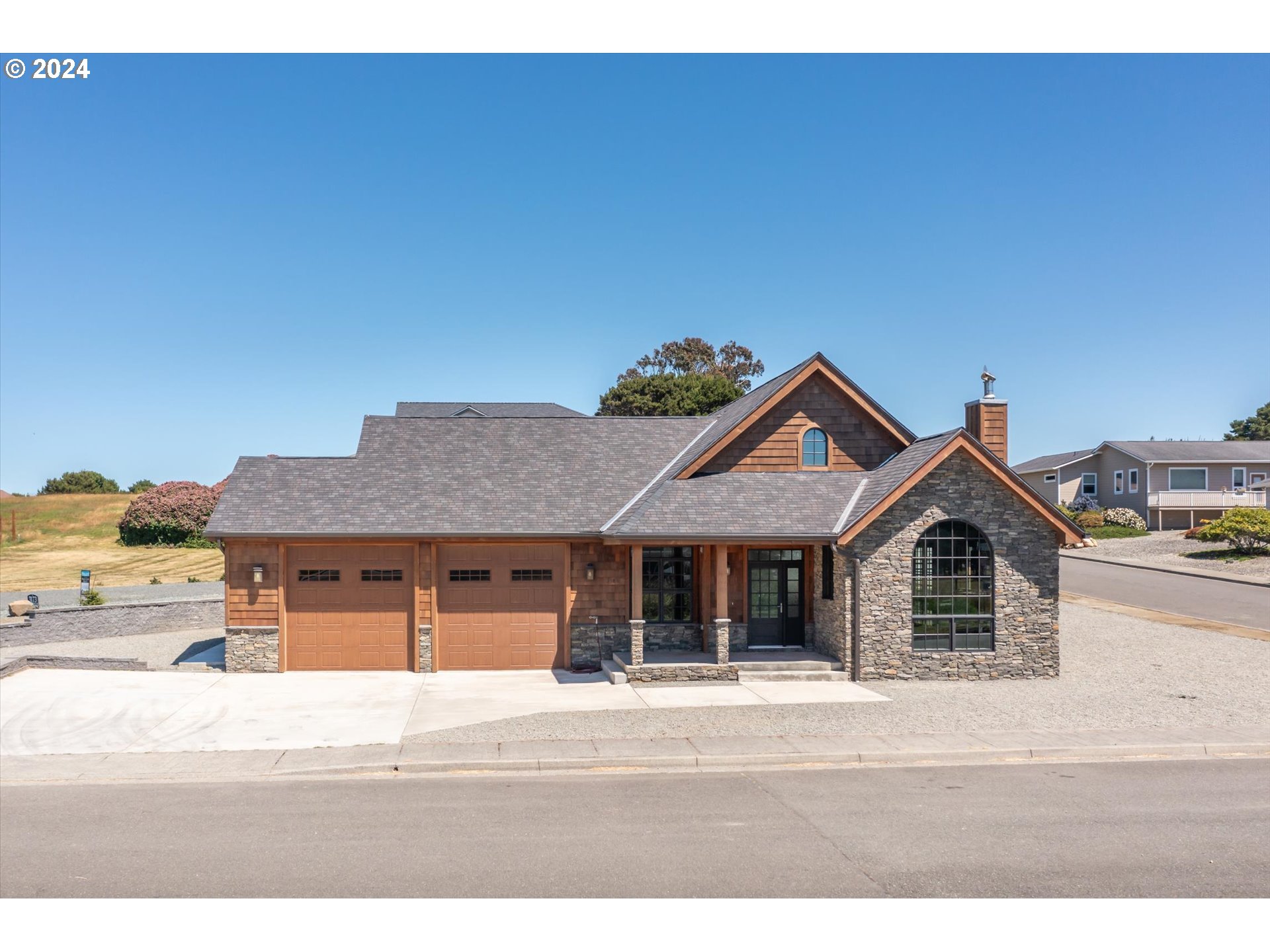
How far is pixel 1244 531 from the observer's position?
36.8 m

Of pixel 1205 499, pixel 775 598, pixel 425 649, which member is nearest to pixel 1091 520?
pixel 1205 499

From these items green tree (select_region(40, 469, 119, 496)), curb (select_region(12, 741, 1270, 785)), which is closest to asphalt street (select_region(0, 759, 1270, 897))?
curb (select_region(12, 741, 1270, 785))

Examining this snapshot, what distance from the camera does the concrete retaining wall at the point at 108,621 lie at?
78.1ft

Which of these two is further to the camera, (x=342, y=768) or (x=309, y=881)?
(x=342, y=768)

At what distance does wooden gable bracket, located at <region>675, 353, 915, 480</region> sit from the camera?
19484 mm

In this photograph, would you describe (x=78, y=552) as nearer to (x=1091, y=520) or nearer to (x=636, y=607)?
(x=636, y=607)

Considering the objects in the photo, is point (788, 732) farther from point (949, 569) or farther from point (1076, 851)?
point (949, 569)

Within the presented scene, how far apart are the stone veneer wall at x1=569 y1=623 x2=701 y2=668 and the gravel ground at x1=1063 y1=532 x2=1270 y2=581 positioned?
2570 cm

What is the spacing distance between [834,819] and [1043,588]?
10574 mm

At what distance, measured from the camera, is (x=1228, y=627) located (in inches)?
941

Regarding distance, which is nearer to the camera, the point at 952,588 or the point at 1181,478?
the point at 952,588

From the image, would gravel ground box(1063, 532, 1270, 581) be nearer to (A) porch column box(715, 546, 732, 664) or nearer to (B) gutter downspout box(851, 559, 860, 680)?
(B) gutter downspout box(851, 559, 860, 680)

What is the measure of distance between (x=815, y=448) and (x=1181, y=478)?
40.6m

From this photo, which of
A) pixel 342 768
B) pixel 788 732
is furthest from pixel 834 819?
pixel 342 768
